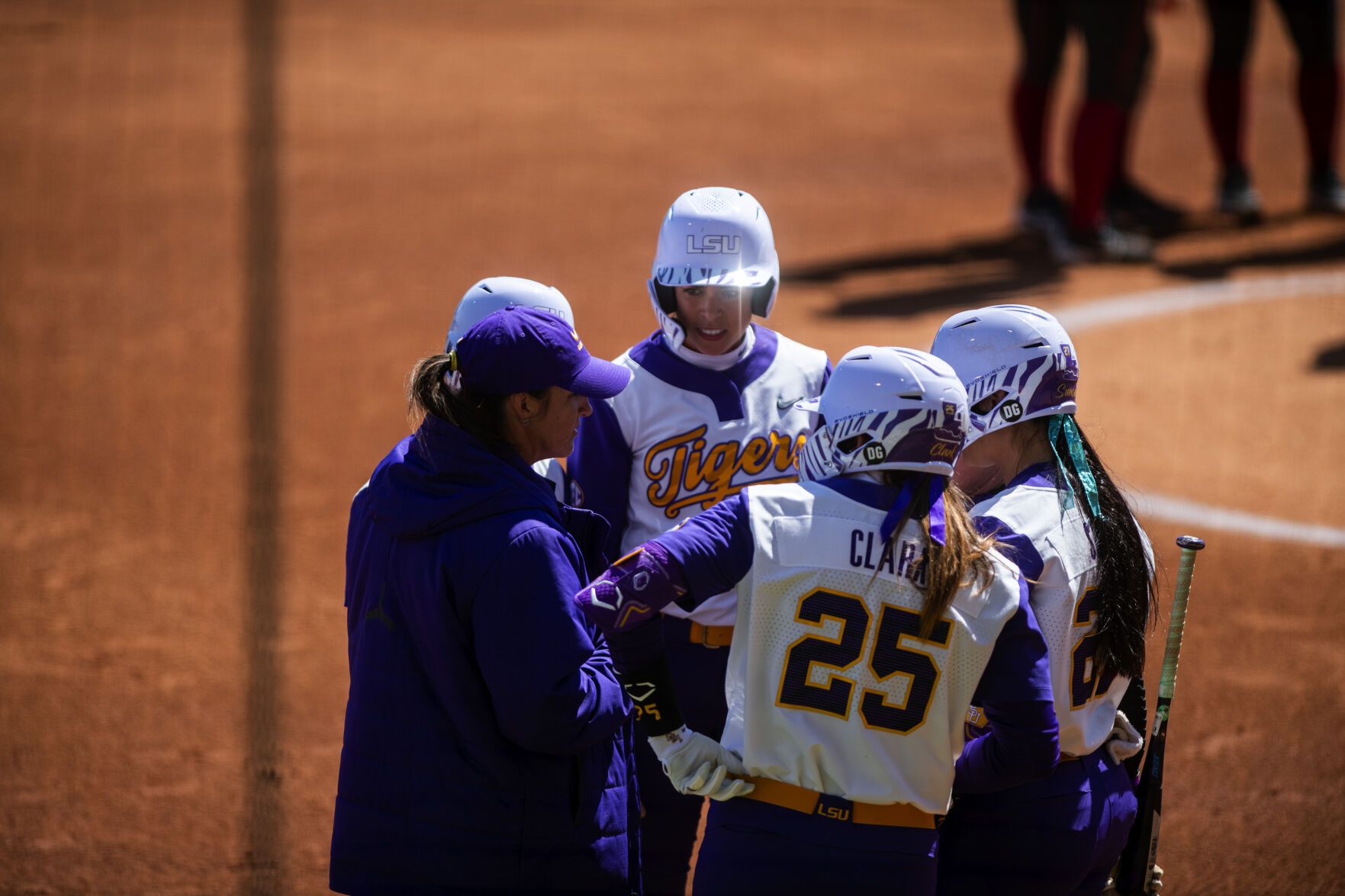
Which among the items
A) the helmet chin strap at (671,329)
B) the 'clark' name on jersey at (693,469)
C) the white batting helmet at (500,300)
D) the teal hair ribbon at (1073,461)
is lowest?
the 'clark' name on jersey at (693,469)

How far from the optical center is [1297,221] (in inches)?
419

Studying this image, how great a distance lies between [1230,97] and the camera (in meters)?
10.7

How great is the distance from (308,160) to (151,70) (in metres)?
4.10

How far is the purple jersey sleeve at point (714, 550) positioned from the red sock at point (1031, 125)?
8.86 meters

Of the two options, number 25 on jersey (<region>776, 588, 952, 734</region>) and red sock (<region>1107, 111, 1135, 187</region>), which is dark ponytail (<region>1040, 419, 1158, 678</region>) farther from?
red sock (<region>1107, 111, 1135, 187</region>)

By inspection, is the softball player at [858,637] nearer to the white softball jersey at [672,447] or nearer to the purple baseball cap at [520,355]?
the purple baseball cap at [520,355]

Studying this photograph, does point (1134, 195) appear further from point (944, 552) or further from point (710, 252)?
point (944, 552)

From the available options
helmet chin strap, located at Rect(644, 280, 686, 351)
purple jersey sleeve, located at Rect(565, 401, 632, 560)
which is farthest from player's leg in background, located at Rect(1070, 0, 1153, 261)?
purple jersey sleeve, located at Rect(565, 401, 632, 560)

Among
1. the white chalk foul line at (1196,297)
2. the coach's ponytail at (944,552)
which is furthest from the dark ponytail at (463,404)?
the white chalk foul line at (1196,297)

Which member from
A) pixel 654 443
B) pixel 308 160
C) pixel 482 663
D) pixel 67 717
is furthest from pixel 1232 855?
pixel 308 160

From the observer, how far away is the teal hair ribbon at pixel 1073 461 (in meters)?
2.68

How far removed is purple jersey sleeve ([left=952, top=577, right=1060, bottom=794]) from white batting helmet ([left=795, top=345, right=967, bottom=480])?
0.32 meters

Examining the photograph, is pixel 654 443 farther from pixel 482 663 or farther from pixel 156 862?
pixel 156 862

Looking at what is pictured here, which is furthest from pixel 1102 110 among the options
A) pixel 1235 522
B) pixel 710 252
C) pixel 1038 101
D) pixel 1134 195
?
pixel 710 252
